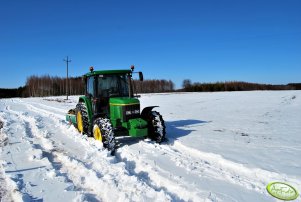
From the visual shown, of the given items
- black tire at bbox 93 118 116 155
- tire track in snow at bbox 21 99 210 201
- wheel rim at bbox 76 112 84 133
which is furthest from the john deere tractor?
tire track in snow at bbox 21 99 210 201

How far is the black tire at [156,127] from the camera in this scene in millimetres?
7711

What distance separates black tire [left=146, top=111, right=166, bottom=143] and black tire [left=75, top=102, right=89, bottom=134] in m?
2.23

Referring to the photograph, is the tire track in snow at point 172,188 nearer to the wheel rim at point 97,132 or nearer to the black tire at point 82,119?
the wheel rim at point 97,132

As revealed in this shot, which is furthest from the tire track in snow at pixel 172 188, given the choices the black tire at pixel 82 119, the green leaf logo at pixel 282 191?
the black tire at pixel 82 119

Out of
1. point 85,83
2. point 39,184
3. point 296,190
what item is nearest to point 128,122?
point 85,83

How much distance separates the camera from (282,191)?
15.0ft

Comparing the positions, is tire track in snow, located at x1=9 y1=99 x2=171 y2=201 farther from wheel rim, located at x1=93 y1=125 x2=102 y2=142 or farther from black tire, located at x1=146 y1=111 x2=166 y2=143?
black tire, located at x1=146 y1=111 x2=166 y2=143

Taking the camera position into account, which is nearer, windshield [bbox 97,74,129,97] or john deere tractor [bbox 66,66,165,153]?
john deere tractor [bbox 66,66,165,153]

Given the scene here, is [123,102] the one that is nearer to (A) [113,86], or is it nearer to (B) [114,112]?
(B) [114,112]

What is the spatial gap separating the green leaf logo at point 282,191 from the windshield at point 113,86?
5005 mm

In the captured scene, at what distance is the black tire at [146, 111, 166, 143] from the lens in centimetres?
771

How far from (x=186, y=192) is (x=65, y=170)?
2604 millimetres

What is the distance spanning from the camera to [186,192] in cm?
448

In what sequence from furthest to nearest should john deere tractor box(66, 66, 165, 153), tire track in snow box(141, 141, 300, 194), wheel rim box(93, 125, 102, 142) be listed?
1. wheel rim box(93, 125, 102, 142)
2. john deere tractor box(66, 66, 165, 153)
3. tire track in snow box(141, 141, 300, 194)
